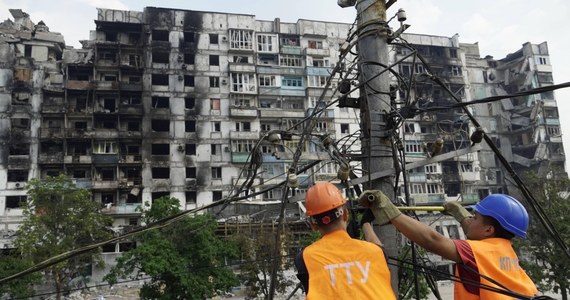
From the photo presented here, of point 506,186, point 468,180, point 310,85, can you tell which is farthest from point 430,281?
point 506,186

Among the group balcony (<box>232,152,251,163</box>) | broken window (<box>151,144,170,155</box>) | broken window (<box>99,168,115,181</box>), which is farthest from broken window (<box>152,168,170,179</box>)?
balcony (<box>232,152,251,163</box>)

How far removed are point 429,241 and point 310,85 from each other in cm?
4040

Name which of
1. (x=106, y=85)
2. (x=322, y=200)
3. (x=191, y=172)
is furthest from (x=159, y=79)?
(x=322, y=200)

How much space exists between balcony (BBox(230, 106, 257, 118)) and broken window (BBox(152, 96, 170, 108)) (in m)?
6.20

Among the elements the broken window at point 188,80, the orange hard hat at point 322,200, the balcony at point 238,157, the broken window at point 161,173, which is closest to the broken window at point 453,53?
the balcony at point 238,157

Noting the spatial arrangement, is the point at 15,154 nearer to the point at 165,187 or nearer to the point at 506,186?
the point at 165,187

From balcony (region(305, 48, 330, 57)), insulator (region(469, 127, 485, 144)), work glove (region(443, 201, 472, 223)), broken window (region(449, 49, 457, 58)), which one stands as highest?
broken window (region(449, 49, 457, 58))

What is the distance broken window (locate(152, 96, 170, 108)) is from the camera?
40.8 meters

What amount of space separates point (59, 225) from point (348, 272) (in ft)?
91.1

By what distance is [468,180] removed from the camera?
45.4 meters

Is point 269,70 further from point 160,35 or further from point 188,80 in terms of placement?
point 160,35

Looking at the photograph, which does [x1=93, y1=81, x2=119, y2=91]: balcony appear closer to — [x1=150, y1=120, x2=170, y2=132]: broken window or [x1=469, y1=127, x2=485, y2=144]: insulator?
[x1=150, y1=120, x2=170, y2=132]: broken window

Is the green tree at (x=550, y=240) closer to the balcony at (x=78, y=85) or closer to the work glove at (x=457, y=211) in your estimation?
the work glove at (x=457, y=211)

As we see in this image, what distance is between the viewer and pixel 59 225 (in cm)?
2634
